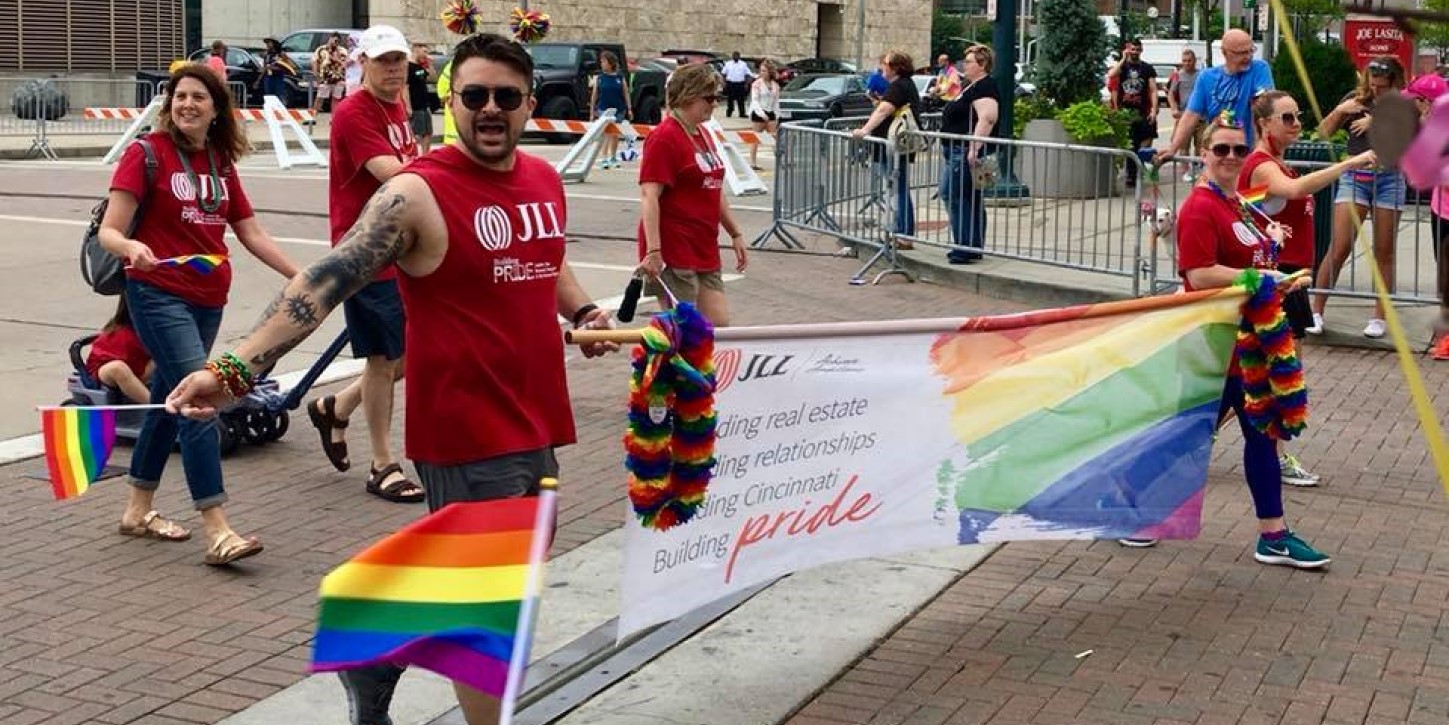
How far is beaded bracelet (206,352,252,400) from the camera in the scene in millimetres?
4121

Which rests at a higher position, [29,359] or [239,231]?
[239,231]

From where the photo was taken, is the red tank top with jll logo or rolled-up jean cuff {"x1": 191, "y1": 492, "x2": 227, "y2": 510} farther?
rolled-up jean cuff {"x1": 191, "y1": 492, "x2": 227, "y2": 510}

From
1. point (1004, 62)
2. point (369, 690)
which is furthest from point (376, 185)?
point (1004, 62)

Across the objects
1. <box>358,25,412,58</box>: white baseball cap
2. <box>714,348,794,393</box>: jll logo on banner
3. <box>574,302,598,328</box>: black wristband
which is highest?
<box>358,25,412,58</box>: white baseball cap

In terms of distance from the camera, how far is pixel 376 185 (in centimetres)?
756

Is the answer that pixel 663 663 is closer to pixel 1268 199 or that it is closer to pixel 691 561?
pixel 691 561

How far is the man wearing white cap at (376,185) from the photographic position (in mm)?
7383

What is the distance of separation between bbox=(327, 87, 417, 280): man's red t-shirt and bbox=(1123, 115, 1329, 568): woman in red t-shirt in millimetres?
3032

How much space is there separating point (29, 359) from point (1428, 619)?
772cm

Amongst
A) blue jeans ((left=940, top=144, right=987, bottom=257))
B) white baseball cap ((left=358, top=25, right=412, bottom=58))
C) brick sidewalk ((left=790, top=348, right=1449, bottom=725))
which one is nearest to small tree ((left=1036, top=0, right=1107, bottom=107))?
blue jeans ((left=940, top=144, right=987, bottom=257))

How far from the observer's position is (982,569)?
22.5ft

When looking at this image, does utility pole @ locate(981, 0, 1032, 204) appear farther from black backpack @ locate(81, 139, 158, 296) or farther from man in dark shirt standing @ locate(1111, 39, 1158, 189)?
black backpack @ locate(81, 139, 158, 296)

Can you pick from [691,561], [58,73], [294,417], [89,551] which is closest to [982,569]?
[691,561]

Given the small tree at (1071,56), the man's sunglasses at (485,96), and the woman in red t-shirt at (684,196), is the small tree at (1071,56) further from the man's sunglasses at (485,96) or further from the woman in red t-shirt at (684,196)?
the man's sunglasses at (485,96)
